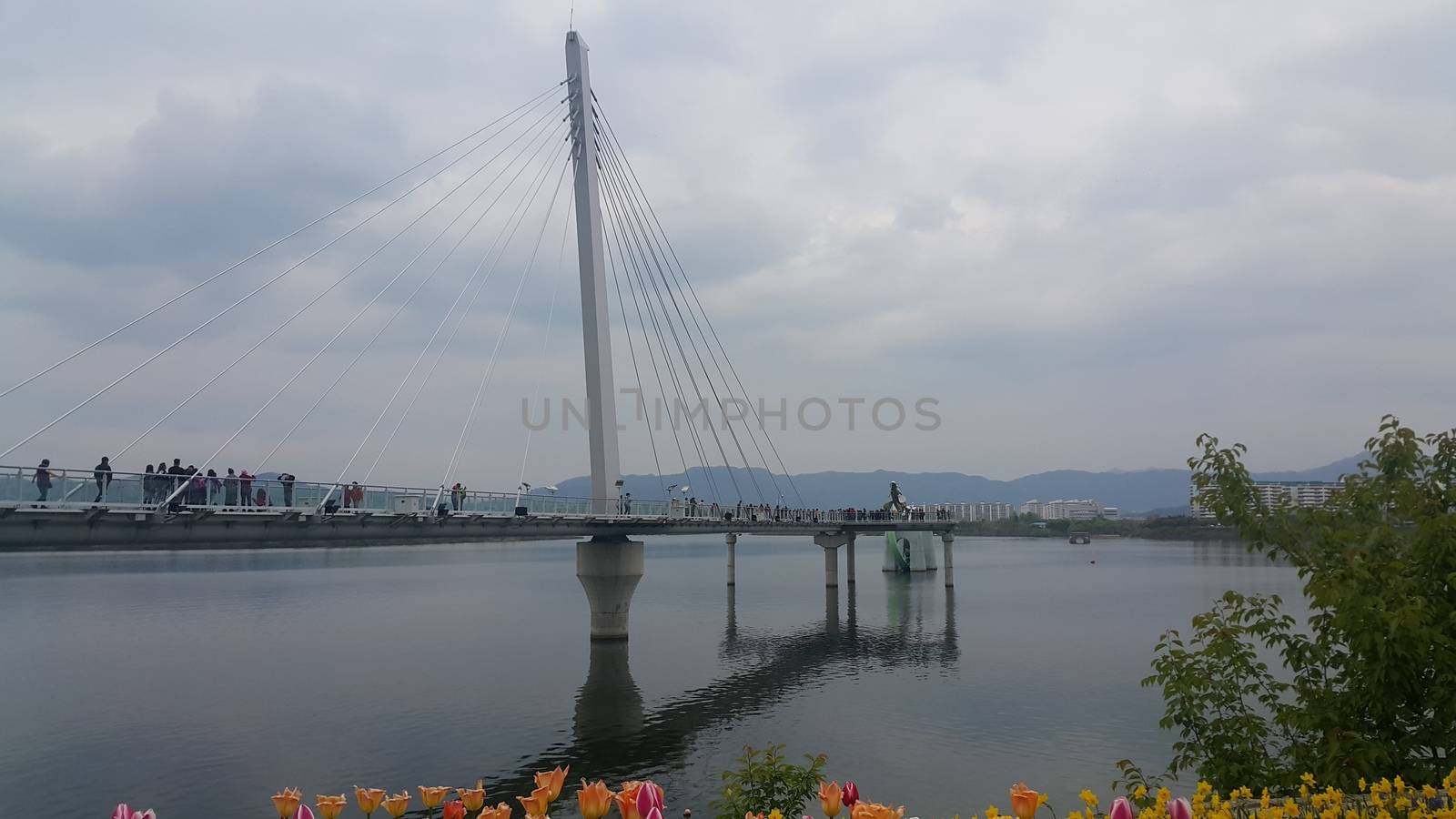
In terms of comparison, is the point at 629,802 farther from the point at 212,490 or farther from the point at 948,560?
the point at 948,560

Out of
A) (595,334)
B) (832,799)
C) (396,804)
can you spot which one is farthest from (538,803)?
(595,334)

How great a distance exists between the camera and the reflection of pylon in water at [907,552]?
4759 inches

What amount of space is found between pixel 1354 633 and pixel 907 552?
4562 inches

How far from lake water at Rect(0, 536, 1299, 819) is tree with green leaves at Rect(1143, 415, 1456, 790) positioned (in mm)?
13938

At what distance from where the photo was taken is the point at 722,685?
41906 mm

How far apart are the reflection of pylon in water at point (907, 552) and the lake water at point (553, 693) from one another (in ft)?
117

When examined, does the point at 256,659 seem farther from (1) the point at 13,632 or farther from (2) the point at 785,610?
(2) the point at 785,610

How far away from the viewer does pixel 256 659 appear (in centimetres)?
4709

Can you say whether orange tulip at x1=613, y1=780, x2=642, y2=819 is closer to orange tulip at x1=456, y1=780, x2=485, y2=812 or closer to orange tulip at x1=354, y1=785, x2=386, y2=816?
orange tulip at x1=456, y1=780, x2=485, y2=812

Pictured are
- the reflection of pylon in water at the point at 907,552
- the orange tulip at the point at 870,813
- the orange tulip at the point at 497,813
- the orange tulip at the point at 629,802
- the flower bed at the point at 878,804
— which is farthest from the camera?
the reflection of pylon in water at the point at 907,552

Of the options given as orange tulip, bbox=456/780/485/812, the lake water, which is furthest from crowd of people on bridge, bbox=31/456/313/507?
orange tulip, bbox=456/780/485/812

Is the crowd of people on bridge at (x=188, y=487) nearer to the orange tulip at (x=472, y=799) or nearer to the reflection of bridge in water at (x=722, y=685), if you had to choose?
the reflection of bridge in water at (x=722, y=685)

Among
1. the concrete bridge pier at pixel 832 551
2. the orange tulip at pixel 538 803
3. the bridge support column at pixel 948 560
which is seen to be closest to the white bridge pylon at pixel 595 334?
the orange tulip at pixel 538 803

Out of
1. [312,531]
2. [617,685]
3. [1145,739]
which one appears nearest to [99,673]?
[312,531]
